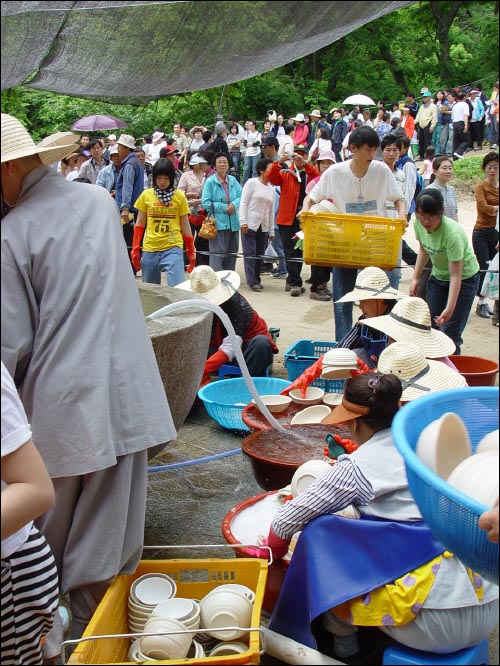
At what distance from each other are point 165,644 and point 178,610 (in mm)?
200

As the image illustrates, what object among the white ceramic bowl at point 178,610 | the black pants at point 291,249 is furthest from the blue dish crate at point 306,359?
the black pants at point 291,249

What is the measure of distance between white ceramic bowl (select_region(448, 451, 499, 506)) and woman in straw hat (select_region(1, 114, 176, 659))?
1180 mm

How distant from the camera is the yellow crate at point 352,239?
5.36 metres

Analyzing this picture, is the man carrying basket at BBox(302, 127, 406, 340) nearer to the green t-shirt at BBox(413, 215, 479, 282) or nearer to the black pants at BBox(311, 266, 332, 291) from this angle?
the green t-shirt at BBox(413, 215, 479, 282)

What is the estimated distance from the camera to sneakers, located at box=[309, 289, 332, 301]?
9.32m

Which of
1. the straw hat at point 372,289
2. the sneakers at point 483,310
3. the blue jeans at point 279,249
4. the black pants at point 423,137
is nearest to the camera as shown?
the straw hat at point 372,289

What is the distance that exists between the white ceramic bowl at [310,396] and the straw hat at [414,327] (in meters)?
0.61

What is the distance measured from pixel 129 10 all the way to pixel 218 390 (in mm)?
2691

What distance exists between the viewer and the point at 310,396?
484cm

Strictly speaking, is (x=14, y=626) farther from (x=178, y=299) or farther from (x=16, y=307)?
(x=178, y=299)

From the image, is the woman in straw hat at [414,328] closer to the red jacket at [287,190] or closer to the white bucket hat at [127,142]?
the red jacket at [287,190]

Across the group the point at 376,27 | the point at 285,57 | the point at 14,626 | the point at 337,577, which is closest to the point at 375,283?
the point at 285,57

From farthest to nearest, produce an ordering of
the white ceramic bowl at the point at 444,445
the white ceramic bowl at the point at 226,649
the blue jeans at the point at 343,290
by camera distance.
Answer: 1. the blue jeans at the point at 343,290
2. the white ceramic bowl at the point at 226,649
3. the white ceramic bowl at the point at 444,445

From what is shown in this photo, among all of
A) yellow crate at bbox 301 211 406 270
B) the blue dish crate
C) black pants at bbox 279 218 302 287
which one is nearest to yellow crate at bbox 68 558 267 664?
the blue dish crate
